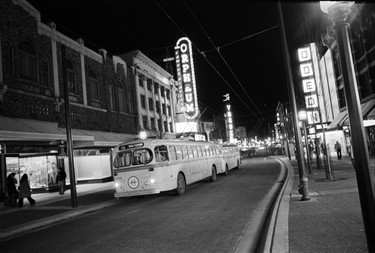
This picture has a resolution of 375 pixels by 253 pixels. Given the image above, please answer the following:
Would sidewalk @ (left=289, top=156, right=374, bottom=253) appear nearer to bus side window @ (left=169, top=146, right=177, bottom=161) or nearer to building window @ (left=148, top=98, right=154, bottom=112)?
bus side window @ (left=169, top=146, right=177, bottom=161)

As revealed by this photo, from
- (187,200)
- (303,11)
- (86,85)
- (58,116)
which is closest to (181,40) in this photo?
(86,85)

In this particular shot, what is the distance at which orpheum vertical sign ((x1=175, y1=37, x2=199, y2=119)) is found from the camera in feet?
124

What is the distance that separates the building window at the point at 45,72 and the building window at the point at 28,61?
0.51m

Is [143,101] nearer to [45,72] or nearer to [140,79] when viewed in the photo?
[140,79]

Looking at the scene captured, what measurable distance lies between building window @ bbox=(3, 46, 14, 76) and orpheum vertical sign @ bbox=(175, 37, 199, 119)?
21589 mm

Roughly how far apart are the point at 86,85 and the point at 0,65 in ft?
28.9

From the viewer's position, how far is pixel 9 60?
18406 mm

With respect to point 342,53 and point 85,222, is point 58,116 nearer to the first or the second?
point 85,222

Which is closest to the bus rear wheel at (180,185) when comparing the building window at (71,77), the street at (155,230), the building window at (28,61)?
the street at (155,230)

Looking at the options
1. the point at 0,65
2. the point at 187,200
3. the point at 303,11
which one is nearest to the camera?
the point at 187,200

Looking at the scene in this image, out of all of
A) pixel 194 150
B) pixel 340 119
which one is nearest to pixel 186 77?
pixel 340 119

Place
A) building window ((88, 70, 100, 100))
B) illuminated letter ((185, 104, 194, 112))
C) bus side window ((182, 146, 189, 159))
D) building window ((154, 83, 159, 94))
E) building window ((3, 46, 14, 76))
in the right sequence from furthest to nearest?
building window ((154, 83, 159, 94)) < illuminated letter ((185, 104, 194, 112)) < building window ((88, 70, 100, 100)) < building window ((3, 46, 14, 76)) < bus side window ((182, 146, 189, 159))

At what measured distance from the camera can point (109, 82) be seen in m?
29.6

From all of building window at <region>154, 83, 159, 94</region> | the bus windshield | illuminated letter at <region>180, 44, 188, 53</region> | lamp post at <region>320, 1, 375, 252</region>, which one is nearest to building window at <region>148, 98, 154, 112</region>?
building window at <region>154, 83, 159, 94</region>
